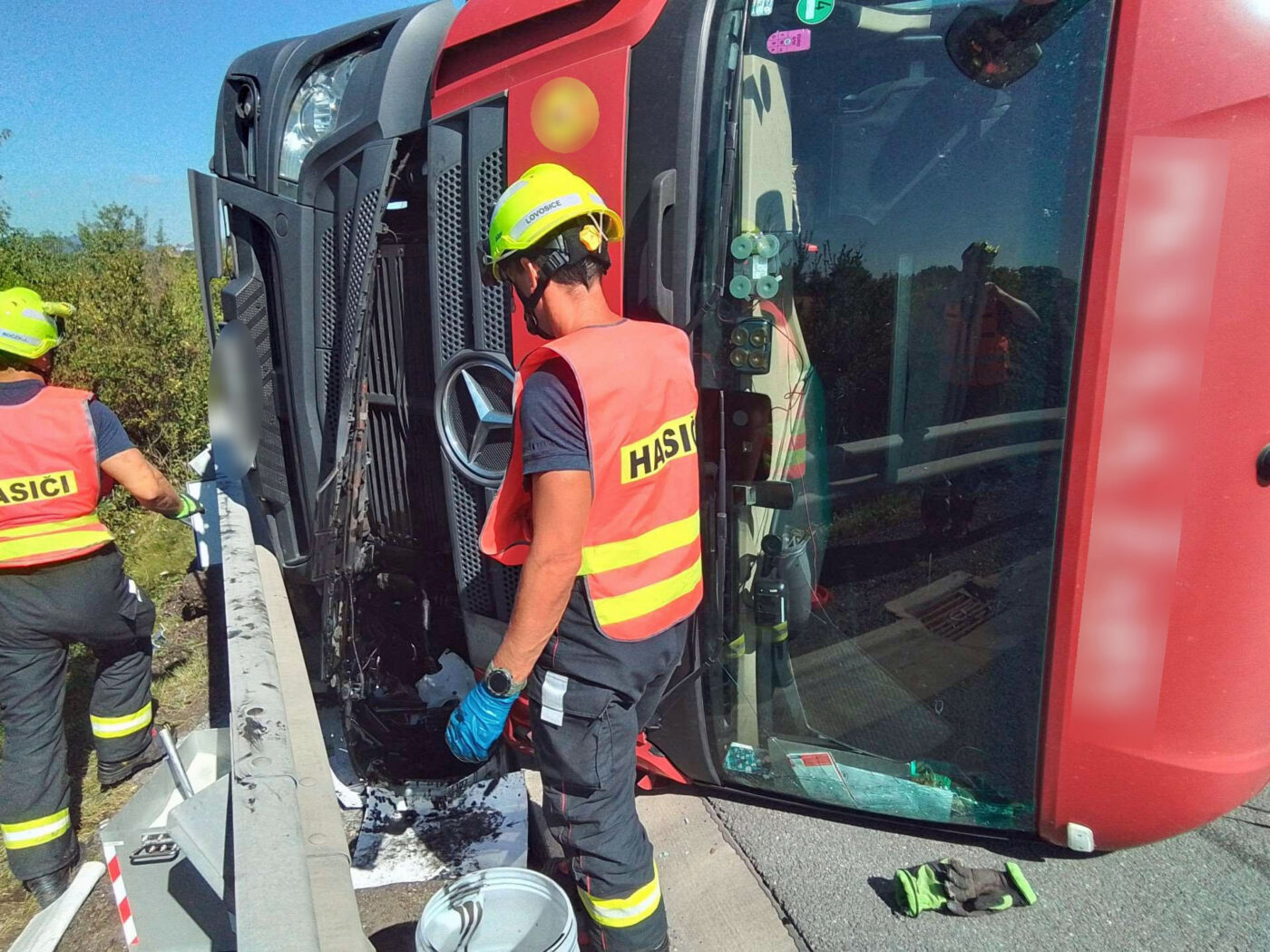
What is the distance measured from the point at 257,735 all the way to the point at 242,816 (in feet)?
0.89

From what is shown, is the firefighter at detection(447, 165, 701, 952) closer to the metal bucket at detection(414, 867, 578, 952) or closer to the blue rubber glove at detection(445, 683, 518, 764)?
the blue rubber glove at detection(445, 683, 518, 764)

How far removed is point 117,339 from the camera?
6590 mm

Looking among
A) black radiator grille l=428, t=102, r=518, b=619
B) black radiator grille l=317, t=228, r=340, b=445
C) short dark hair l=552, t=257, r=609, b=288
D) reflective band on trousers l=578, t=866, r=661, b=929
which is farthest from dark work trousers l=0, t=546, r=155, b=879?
short dark hair l=552, t=257, r=609, b=288

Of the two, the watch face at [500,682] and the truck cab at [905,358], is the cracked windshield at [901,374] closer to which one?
the truck cab at [905,358]

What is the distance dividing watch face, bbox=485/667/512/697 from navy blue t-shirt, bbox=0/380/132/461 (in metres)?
1.83

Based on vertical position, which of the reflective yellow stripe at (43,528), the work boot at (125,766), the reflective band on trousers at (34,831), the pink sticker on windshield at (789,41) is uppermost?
the pink sticker on windshield at (789,41)

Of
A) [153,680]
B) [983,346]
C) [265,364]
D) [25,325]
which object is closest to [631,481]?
[983,346]

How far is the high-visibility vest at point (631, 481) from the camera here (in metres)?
1.81

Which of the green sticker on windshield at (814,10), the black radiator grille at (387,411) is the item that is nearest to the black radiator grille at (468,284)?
the black radiator grille at (387,411)

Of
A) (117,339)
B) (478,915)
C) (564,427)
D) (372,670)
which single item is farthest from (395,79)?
(117,339)

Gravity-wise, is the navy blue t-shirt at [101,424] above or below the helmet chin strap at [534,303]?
below

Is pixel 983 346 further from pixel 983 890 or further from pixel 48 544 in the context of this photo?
pixel 48 544

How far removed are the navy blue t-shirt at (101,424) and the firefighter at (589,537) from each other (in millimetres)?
1708

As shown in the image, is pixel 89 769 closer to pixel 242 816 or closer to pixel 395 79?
pixel 242 816
